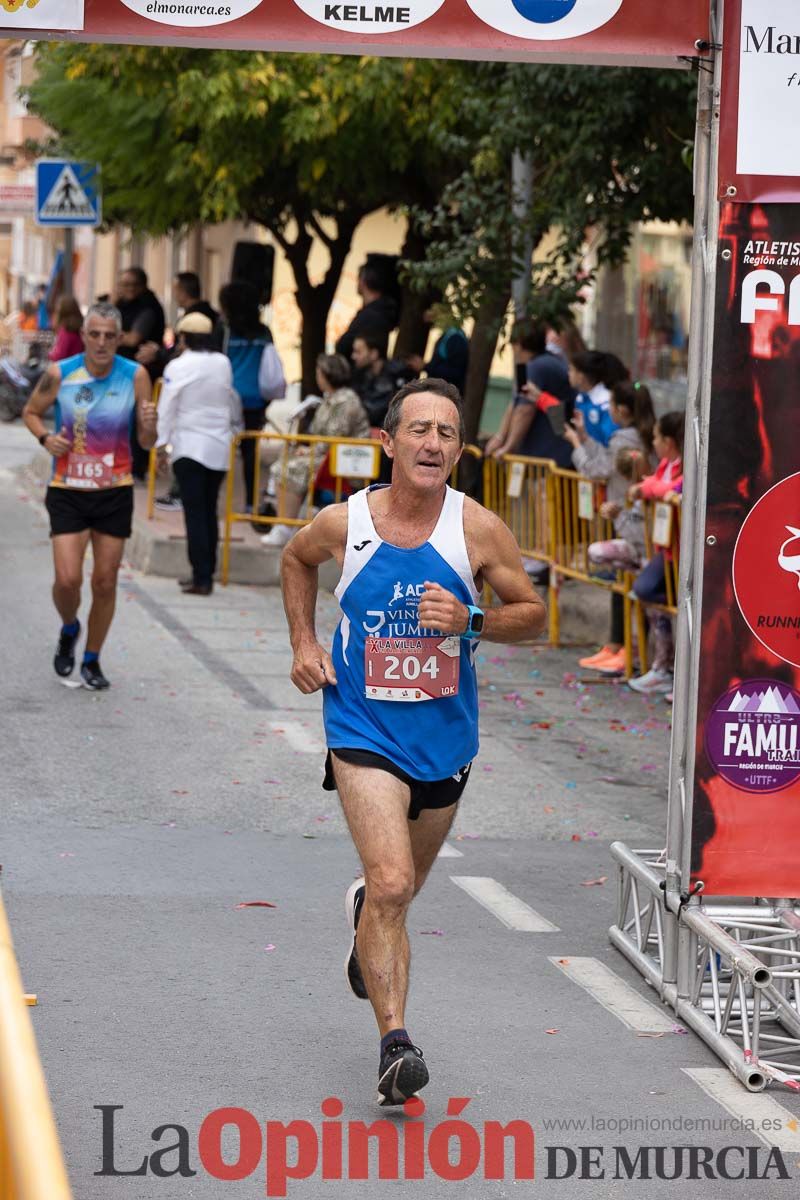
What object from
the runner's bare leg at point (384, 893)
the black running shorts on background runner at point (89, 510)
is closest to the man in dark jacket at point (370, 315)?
the black running shorts on background runner at point (89, 510)

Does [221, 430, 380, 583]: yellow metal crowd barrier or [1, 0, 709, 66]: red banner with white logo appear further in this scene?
[221, 430, 380, 583]: yellow metal crowd barrier

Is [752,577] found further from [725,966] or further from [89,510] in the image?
[89,510]

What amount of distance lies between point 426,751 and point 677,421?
6.57m

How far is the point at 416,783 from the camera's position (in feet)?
19.1

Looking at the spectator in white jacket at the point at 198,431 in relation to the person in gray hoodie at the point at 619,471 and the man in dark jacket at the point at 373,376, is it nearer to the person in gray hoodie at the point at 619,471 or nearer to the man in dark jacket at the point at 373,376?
the man in dark jacket at the point at 373,376

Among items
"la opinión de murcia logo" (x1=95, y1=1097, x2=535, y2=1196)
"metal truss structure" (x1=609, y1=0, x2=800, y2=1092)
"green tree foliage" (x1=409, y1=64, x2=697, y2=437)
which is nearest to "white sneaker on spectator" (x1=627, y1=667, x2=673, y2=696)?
"green tree foliage" (x1=409, y1=64, x2=697, y2=437)

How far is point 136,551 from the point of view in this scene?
17438mm

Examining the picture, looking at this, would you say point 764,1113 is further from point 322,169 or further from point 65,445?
point 322,169

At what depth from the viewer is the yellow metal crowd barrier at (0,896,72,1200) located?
248cm

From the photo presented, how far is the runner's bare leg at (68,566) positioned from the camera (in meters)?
11.4

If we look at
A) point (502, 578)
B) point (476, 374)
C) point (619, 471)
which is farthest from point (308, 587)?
point (476, 374)

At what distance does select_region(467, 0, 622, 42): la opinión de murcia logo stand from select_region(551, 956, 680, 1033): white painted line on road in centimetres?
301

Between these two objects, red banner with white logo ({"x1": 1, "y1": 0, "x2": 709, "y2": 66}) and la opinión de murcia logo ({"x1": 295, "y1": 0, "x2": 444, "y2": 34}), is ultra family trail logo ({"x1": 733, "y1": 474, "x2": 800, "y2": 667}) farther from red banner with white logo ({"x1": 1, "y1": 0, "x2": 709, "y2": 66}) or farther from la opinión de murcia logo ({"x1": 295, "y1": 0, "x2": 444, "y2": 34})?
la opinión de murcia logo ({"x1": 295, "y1": 0, "x2": 444, "y2": 34})

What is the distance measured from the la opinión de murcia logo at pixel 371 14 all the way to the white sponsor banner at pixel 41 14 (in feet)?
2.25
